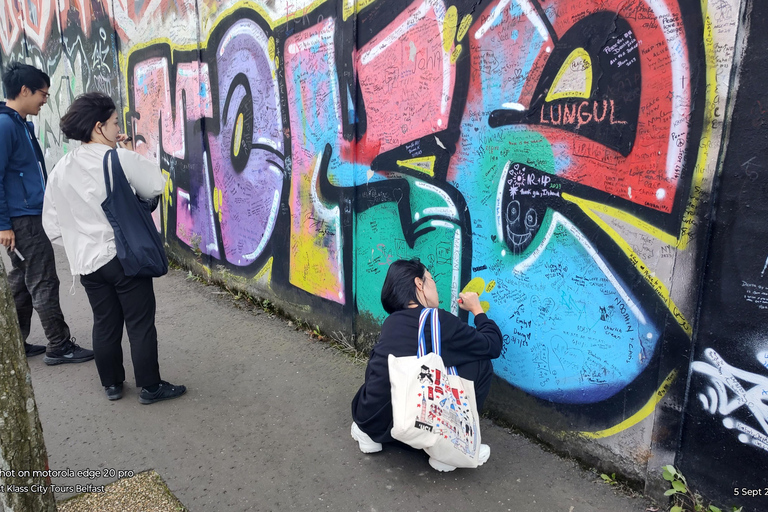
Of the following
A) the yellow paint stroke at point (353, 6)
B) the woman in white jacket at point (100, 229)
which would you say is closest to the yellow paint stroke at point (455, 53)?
the yellow paint stroke at point (353, 6)

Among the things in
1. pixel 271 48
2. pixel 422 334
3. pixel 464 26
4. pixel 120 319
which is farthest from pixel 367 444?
pixel 271 48

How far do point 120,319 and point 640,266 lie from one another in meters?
2.93

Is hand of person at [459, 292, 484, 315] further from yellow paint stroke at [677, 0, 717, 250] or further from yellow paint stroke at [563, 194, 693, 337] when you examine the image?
yellow paint stroke at [677, 0, 717, 250]

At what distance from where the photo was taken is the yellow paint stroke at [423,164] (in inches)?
128

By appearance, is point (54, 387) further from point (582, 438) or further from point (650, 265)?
point (650, 265)

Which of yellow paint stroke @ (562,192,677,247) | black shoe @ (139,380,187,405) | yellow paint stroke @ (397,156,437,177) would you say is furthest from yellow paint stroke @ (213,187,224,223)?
yellow paint stroke @ (562,192,677,247)

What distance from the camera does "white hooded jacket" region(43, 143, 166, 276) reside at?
10.0 ft

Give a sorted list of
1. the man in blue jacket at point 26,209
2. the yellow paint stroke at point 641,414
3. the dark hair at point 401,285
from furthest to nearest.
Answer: the man in blue jacket at point 26,209 → the dark hair at point 401,285 → the yellow paint stroke at point 641,414

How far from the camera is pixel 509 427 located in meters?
3.04

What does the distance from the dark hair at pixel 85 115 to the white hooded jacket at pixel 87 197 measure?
9cm

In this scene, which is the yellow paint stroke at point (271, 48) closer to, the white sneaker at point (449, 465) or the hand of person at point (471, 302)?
the hand of person at point (471, 302)

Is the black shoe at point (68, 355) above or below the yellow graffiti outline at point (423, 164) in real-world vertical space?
below

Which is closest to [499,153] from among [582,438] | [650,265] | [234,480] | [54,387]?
[650,265]

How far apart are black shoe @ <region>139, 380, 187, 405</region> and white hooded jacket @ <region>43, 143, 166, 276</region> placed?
0.84m
